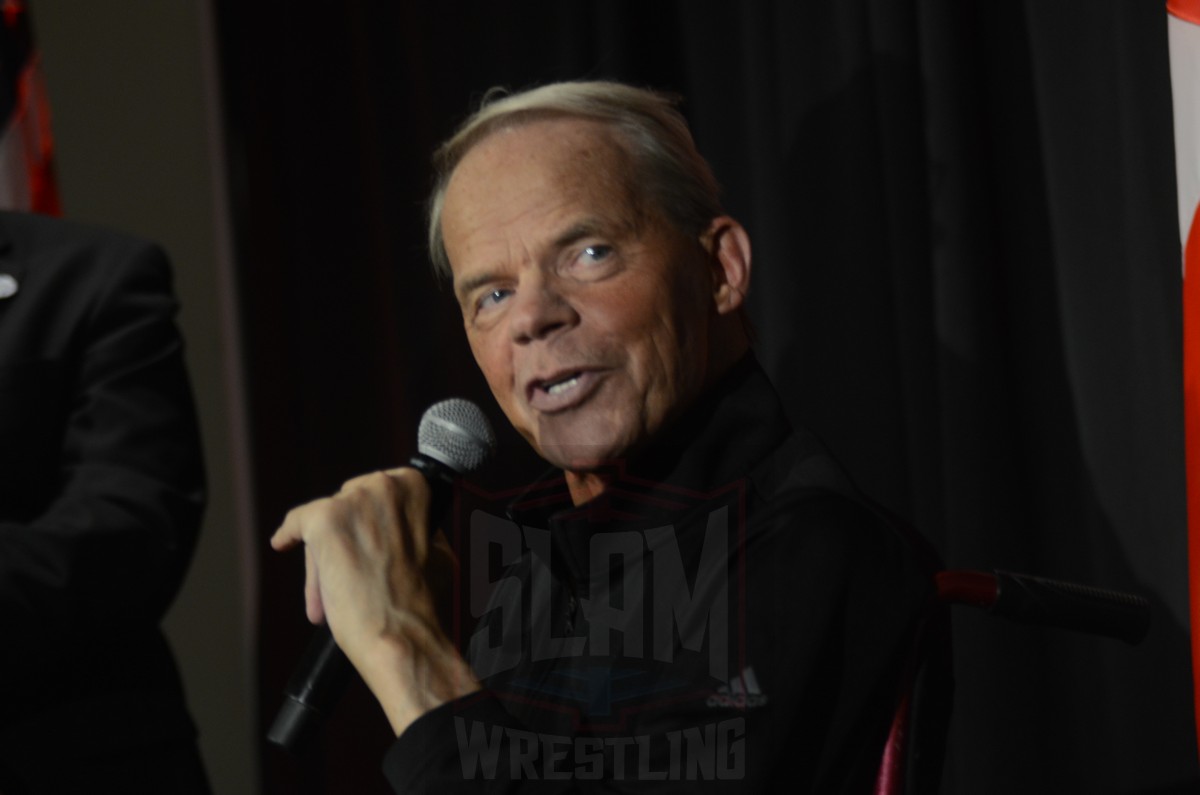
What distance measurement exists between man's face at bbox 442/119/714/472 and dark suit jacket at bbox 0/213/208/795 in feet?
2.06

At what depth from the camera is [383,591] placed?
111cm

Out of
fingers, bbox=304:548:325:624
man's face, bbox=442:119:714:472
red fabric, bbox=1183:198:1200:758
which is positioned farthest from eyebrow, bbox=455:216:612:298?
red fabric, bbox=1183:198:1200:758

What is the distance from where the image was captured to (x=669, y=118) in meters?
1.33

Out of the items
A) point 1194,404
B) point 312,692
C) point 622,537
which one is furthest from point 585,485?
point 1194,404

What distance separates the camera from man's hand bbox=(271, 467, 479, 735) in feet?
3.48

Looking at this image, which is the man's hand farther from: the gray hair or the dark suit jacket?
the dark suit jacket

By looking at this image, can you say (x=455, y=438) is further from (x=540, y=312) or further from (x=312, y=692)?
(x=312, y=692)

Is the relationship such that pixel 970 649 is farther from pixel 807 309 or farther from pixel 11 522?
pixel 11 522

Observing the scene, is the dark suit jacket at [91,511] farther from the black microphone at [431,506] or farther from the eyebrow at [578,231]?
the eyebrow at [578,231]

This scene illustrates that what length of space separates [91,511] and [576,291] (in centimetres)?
77

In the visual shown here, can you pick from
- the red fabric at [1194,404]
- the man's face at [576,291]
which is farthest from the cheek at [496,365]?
the red fabric at [1194,404]

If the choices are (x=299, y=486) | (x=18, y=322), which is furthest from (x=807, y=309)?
(x=299, y=486)

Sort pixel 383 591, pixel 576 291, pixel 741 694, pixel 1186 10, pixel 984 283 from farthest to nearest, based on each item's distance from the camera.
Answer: pixel 984 283 < pixel 1186 10 < pixel 576 291 < pixel 383 591 < pixel 741 694

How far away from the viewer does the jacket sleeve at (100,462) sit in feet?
5.19
